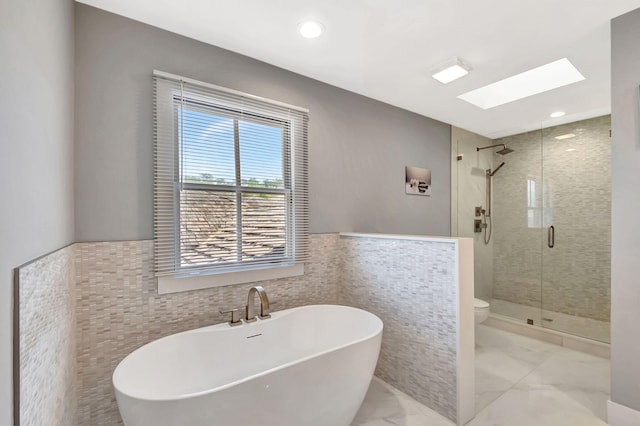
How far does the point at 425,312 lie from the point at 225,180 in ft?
5.68

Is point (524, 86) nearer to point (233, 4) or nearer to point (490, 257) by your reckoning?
point (490, 257)

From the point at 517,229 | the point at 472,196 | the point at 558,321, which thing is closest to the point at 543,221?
the point at 517,229

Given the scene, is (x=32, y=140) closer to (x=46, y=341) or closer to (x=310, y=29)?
(x=46, y=341)

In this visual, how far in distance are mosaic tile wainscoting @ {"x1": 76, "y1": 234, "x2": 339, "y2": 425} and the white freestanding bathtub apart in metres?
0.21

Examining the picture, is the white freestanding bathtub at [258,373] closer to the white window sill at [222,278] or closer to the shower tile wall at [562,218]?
the white window sill at [222,278]

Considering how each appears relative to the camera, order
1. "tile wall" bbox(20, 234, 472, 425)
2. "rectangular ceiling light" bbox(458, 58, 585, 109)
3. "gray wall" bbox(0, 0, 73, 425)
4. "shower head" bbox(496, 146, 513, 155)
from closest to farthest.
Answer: "gray wall" bbox(0, 0, 73, 425)
"tile wall" bbox(20, 234, 472, 425)
"rectangular ceiling light" bbox(458, 58, 585, 109)
"shower head" bbox(496, 146, 513, 155)

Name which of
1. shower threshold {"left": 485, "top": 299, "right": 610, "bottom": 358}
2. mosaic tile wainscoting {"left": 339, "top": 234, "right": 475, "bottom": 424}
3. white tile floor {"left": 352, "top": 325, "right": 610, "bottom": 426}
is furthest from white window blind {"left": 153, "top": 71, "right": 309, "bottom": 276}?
shower threshold {"left": 485, "top": 299, "right": 610, "bottom": 358}

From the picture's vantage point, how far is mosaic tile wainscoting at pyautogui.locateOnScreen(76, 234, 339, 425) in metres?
1.63

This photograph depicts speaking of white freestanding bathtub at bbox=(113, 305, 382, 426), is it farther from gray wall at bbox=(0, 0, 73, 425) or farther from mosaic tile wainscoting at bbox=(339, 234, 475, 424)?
gray wall at bbox=(0, 0, 73, 425)

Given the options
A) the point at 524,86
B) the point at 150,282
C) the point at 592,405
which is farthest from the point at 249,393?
the point at 524,86

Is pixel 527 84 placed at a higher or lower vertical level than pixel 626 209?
higher

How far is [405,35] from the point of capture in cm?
192

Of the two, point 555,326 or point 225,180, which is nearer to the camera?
point 225,180

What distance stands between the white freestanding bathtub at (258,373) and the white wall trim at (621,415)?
1569mm
